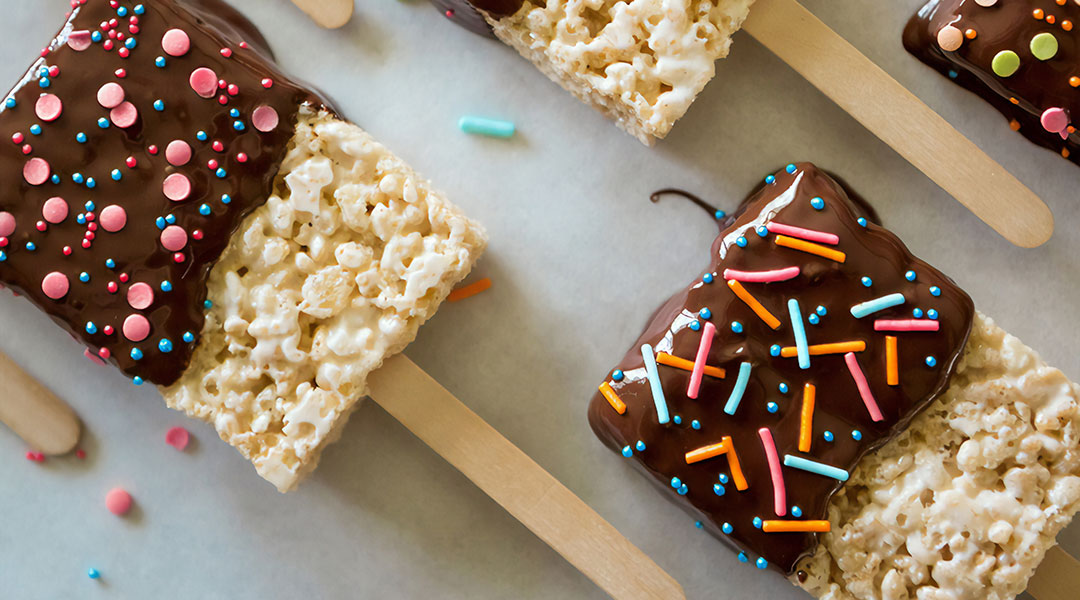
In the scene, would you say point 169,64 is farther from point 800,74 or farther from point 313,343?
point 800,74

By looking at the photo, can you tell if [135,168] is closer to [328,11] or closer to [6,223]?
[6,223]

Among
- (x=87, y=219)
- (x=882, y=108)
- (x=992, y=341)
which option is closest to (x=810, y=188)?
(x=882, y=108)

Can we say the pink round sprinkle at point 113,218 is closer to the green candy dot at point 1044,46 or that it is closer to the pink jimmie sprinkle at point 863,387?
the pink jimmie sprinkle at point 863,387

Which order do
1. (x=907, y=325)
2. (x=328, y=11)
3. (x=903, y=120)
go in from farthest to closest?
(x=328, y=11) < (x=903, y=120) < (x=907, y=325)

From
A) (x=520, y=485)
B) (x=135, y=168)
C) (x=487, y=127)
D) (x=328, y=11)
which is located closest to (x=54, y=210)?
(x=135, y=168)

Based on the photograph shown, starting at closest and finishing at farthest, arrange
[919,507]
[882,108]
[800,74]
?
[919,507], [882,108], [800,74]

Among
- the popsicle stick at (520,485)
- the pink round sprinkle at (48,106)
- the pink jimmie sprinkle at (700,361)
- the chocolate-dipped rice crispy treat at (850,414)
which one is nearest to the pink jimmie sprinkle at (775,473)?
the chocolate-dipped rice crispy treat at (850,414)
